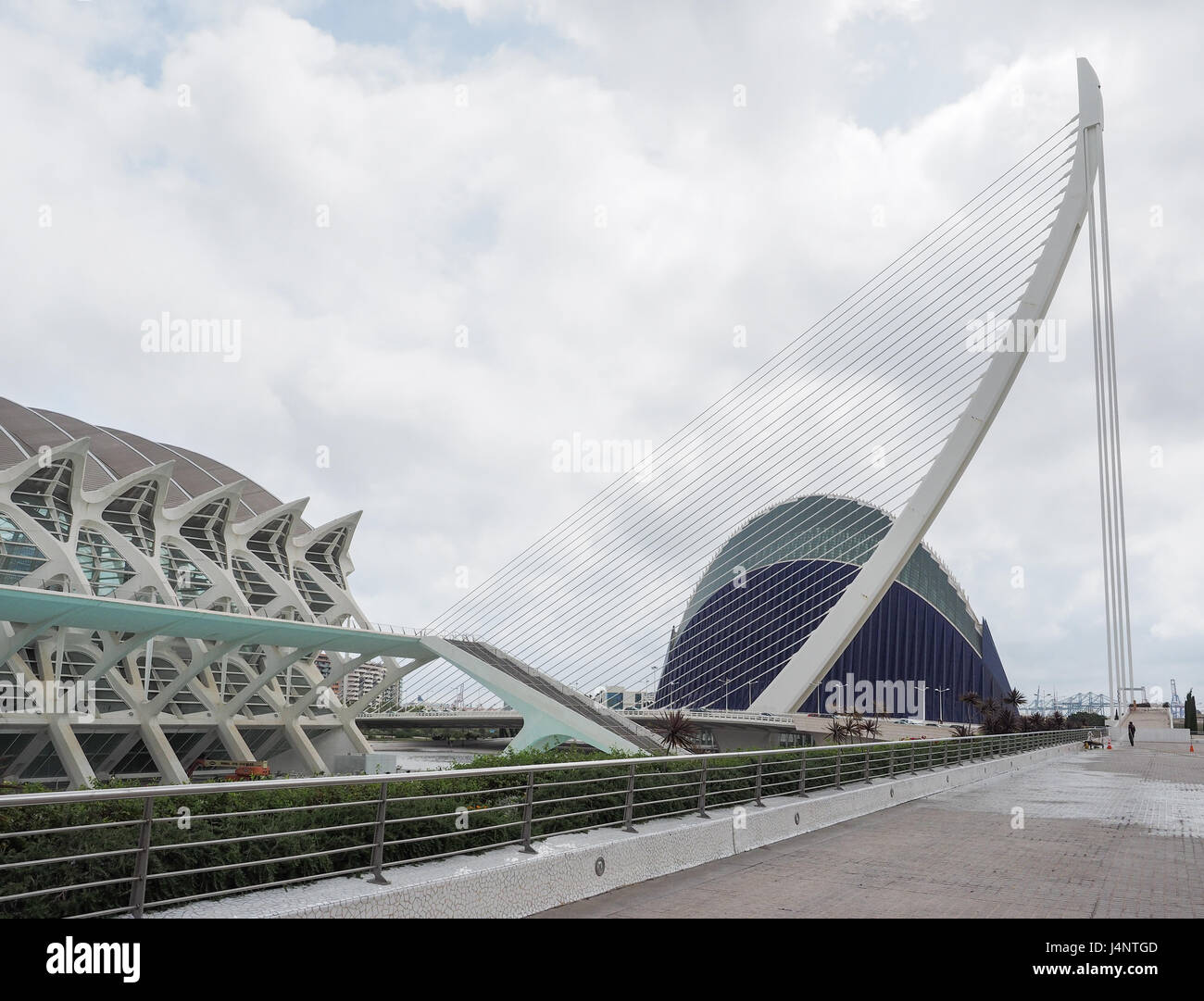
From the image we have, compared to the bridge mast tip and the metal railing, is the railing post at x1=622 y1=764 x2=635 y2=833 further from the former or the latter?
the bridge mast tip

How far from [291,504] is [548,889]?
158ft

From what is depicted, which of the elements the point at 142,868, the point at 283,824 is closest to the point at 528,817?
the point at 283,824

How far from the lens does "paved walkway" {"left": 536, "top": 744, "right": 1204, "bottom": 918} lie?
7383mm

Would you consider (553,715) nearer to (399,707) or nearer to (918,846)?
(918,846)

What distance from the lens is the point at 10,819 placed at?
6.27 metres

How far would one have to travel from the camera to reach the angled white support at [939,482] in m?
29.8

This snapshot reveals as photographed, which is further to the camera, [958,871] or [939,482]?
[939,482]

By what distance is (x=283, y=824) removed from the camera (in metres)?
6.71

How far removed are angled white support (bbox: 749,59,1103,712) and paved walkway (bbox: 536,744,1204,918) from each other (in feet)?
45.7

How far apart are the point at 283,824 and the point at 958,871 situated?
20.1 feet

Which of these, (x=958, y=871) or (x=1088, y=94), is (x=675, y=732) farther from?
(x=958, y=871)

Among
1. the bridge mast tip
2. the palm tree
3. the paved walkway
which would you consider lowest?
the palm tree

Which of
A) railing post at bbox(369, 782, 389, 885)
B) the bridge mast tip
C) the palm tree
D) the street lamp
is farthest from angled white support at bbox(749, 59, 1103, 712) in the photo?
the street lamp

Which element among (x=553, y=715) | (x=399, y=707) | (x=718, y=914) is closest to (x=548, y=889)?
(x=718, y=914)
